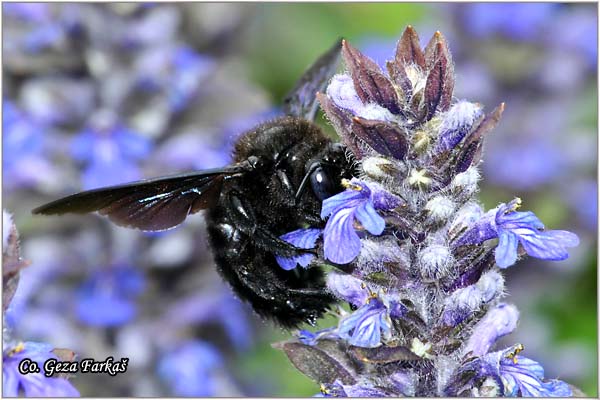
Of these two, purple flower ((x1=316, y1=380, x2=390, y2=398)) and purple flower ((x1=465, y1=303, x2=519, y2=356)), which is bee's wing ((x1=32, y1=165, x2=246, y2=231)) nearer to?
purple flower ((x1=316, y1=380, x2=390, y2=398))

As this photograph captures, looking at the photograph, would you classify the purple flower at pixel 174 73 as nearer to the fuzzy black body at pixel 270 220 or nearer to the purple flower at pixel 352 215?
the fuzzy black body at pixel 270 220

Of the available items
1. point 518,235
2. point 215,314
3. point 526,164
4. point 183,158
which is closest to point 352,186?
point 518,235

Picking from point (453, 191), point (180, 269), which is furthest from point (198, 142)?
point (453, 191)

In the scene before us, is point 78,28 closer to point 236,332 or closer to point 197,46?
point 197,46

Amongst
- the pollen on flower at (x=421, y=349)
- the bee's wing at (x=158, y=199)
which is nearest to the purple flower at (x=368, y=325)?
the pollen on flower at (x=421, y=349)

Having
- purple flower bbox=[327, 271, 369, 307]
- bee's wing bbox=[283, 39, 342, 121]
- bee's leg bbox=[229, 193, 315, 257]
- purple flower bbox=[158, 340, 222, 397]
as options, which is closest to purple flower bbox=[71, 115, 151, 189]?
purple flower bbox=[158, 340, 222, 397]

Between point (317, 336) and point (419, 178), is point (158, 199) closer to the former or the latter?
point (317, 336)

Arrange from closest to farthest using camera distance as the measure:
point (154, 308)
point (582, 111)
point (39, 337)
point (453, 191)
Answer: point (453, 191)
point (39, 337)
point (154, 308)
point (582, 111)

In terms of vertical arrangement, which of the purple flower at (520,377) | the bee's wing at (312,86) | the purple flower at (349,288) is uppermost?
the bee's wing at (312,86)

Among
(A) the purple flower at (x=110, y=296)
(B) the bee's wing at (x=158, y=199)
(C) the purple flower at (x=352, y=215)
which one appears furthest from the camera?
(A) the purple flower at (x=110, y=296)
